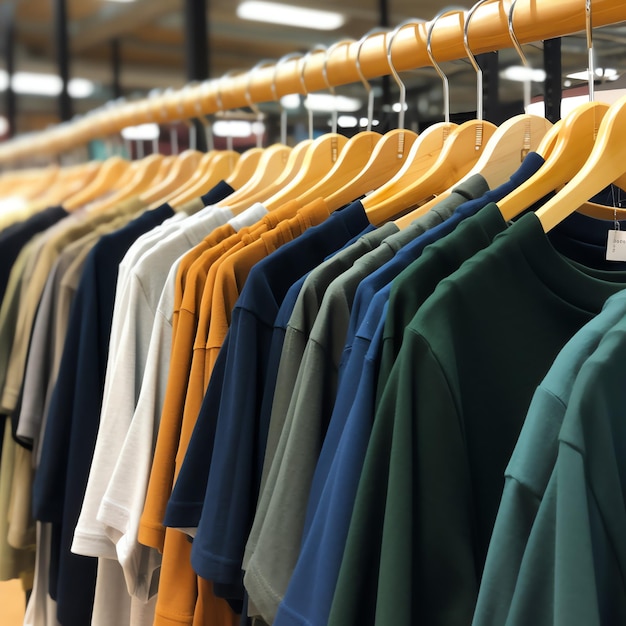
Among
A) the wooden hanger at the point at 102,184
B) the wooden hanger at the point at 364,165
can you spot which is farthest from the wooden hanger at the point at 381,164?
the wooden hanger at the point at 102,184

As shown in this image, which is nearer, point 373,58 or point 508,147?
point 508,147

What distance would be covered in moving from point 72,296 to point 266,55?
1.71 meters

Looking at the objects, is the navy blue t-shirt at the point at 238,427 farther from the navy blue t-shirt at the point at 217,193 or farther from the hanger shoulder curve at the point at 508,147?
the navy blue t-shirt at the point at 217,193

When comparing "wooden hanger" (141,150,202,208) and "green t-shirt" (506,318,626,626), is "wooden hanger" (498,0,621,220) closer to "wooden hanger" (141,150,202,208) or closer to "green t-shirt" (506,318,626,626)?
"green t-shirt" (506,318,626,626)

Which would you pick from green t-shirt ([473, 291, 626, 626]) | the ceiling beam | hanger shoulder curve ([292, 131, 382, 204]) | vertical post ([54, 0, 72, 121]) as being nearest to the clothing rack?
hanger shoulder curve ([292, 131, 382, 204])

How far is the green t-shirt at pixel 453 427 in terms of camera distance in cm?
53

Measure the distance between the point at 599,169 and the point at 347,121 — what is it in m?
0.65

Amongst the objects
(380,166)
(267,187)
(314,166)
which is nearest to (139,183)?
(267,187)

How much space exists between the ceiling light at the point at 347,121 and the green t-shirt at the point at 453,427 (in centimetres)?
69

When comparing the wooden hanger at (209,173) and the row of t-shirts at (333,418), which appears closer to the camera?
the row of t-shirts at (333,418)

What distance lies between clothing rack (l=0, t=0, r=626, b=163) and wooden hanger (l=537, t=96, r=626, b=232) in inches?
5.5

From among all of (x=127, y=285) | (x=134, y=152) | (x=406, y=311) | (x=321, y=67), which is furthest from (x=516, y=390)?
(x=134, y=152)

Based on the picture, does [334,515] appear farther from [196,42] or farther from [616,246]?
[196,42]

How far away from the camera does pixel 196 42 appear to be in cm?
209
